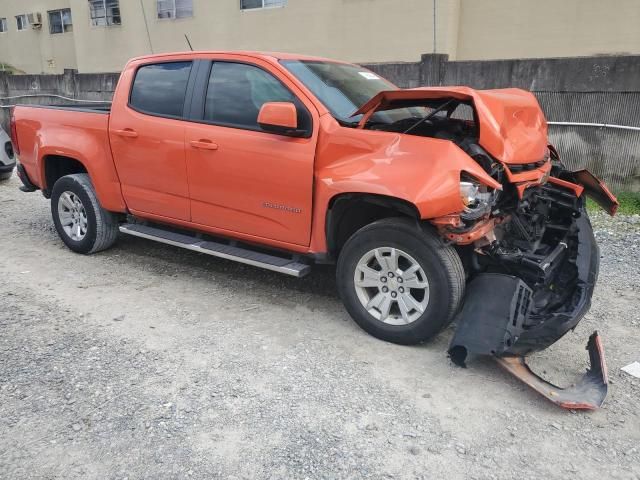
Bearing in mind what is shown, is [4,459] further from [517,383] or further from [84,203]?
[84,203]

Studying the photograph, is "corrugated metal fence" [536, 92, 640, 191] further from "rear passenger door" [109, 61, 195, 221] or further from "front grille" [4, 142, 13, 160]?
"front grille" [4, 142, 13, 160]

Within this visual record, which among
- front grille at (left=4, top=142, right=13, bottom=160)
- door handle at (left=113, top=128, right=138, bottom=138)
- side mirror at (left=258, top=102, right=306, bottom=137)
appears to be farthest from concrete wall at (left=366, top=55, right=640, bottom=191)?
front grille at (left=4, top=142, right=13, bottom=160)

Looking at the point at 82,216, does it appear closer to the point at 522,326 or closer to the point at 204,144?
the point at 204,144

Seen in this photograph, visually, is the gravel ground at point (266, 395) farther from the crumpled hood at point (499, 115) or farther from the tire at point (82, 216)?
the crumpled hood at point (499, 115)

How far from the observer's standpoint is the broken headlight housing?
321 centimetres

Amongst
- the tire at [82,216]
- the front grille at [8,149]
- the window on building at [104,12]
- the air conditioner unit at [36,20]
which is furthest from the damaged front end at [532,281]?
the air conditioner unit at [36,20]

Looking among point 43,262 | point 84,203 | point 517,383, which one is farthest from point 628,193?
point 43,262

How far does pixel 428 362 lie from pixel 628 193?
16.3 ft

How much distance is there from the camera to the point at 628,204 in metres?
6.75

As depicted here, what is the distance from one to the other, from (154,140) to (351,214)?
72.4 inches

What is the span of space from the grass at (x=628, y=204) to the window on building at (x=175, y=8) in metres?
13.0

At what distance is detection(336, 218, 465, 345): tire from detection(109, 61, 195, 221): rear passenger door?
1647mm

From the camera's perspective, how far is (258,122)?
12.2 ft

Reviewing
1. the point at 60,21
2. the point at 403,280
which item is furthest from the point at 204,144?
the point at 60,21
